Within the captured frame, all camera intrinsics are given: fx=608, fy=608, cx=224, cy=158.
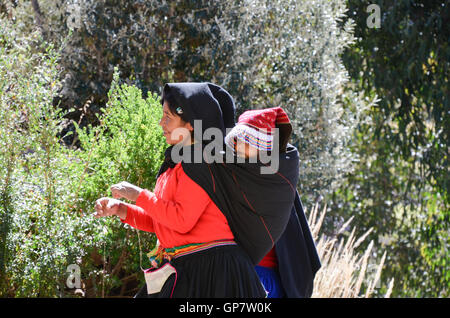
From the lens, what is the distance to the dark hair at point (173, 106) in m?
2.47

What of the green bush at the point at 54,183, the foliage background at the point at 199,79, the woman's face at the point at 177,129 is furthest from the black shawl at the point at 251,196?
the foliage background at the point at 199,79

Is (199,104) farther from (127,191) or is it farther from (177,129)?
(127,191)

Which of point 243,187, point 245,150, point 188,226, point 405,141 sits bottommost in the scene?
point 405,141

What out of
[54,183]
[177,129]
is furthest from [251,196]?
[54,183]

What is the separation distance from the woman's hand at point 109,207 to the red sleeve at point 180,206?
4.6 inches

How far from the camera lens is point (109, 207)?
2.42 m

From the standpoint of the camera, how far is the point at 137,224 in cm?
253

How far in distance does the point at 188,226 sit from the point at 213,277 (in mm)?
233

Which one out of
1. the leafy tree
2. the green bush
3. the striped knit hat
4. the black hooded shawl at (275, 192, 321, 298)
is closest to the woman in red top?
the striped knit hat

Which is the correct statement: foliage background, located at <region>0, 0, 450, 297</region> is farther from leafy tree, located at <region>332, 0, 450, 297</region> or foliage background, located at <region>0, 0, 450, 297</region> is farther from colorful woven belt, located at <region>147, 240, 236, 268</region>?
colorful woven belt, located at <region>147, 240, 236, 268</region>

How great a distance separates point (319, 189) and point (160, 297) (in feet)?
10.5
